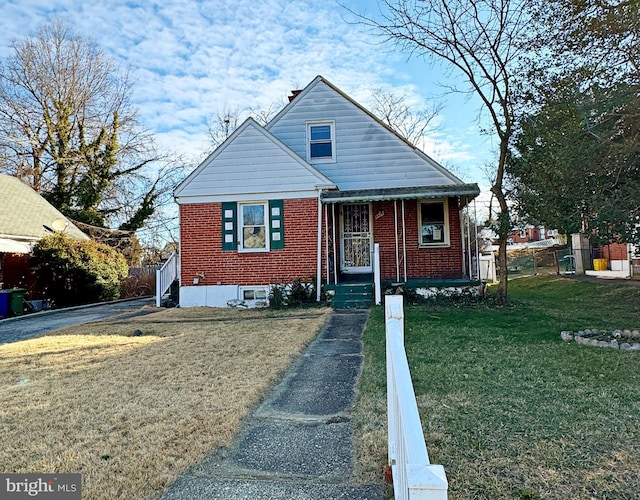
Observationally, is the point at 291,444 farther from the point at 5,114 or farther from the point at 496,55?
the point at 5,114

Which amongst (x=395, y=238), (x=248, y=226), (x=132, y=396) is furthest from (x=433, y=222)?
(x=132, y=396)

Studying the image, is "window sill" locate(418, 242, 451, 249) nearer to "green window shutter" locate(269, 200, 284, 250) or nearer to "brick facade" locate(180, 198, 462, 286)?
"brick facade" locate(180, 198, 462, 286)

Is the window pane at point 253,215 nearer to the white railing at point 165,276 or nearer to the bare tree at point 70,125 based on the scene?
the white railing at point 165,276

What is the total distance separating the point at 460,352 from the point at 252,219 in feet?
25.8

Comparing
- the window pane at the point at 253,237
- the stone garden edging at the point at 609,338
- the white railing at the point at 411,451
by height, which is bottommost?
the stone garden edging at the point at 609,338

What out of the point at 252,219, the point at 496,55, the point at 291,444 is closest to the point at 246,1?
the point at 252,219

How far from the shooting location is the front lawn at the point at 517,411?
9.73 ft

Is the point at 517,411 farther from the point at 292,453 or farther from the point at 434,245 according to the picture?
the point at 434,245

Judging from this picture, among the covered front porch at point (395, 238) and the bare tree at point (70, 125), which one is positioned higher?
the bare tree at point (70, 125)

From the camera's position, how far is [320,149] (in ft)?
46.5

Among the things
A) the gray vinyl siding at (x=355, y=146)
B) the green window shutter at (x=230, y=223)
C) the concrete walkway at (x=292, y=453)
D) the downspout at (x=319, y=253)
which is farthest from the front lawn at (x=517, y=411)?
the gray vinyl siding at (x=355, y=146)

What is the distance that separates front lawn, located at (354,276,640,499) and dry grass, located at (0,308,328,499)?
1.37 m

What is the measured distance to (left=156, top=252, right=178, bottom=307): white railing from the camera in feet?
46.2

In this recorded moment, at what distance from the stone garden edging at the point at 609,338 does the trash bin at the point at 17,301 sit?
14983 mm
